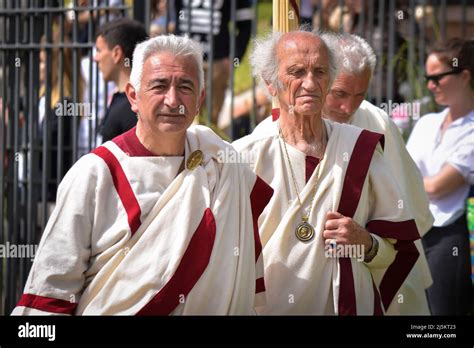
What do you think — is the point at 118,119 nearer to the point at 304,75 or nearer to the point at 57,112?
the point at 57,112

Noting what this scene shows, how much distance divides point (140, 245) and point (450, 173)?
118 inches

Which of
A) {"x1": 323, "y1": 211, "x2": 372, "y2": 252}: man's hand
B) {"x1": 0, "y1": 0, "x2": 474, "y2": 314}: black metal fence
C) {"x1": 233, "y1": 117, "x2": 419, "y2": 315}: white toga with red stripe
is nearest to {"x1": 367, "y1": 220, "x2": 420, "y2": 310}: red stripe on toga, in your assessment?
{"x1": 233, "y1": 117, "x2": 419, "y2": 315}: white toga with red stripe

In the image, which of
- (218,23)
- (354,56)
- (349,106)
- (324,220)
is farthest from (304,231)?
(218,23)

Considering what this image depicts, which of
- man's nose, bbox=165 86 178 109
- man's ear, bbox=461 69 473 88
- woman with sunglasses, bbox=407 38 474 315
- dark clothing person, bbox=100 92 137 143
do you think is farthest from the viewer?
man's ear, bbox=461 69 473 88

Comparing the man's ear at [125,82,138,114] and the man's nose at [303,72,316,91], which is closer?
the man's ear at [125,82,138,114]

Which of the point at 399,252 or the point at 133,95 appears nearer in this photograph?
the point at 133,95

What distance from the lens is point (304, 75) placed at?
530cm

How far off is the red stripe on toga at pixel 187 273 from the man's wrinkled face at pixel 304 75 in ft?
2.67

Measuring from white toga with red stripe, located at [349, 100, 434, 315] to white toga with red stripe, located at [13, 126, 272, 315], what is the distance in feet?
4.81

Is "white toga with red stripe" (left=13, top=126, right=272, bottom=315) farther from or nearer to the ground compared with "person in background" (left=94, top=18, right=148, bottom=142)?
nearer to the ground

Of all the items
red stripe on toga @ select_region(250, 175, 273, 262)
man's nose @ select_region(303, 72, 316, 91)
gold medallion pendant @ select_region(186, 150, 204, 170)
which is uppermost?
man's nose @ select_region(303, 72, 316, 91)

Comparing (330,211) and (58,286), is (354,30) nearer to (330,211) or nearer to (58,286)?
(330,211)

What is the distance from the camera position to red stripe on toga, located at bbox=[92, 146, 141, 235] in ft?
15.6

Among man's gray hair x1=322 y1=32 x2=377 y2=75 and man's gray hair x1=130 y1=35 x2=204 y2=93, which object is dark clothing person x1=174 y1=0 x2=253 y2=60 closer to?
man's gray hair x1=322 y1=32 x2=377 y2=75
